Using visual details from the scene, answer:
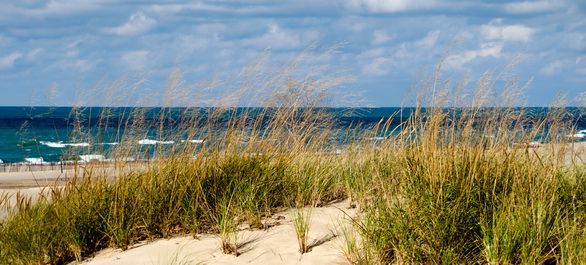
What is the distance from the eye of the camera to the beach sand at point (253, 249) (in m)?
Result: 3.94

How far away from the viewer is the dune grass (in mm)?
3492

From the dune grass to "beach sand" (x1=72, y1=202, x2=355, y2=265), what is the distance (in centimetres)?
11

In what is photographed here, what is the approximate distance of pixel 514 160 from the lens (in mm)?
4234

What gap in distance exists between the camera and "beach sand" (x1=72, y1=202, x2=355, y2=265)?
3.94 metres

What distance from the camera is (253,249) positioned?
414cm

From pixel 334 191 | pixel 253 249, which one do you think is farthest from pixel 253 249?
pixel 334 191

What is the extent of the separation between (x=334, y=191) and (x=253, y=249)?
5.22ft

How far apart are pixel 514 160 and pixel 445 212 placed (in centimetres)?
111

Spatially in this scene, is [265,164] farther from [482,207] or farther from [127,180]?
[482,207]

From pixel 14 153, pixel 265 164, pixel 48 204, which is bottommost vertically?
pixel 14 153

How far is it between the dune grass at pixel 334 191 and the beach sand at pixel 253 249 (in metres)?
0.11

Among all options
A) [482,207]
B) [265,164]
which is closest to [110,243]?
[265,164]

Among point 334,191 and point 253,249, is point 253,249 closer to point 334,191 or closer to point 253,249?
point 253,249

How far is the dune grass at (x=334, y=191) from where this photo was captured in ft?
11.5
